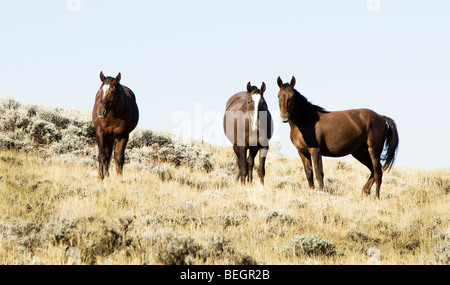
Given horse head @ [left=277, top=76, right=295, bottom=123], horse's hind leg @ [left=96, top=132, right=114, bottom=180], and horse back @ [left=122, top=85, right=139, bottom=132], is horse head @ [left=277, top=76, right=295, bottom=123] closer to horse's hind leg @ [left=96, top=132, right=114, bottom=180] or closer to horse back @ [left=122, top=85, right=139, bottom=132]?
horse back @ [left=122, top=85, right=139, bottom=132]

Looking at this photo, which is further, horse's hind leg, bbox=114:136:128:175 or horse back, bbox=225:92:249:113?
horse back, bbox=225:92:249:113

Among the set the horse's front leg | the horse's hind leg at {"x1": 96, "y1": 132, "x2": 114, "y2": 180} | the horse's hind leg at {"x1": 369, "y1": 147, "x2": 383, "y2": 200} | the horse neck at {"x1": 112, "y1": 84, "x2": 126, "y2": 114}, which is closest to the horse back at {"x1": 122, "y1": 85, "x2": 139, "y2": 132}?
the horse neck at {"x1": 112, "y1": 84, "x2": 126, "y2": 114}

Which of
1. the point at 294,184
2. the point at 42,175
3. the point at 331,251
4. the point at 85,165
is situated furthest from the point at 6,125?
the point at 331,251

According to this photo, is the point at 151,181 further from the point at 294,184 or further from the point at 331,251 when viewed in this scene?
the point at 331,251

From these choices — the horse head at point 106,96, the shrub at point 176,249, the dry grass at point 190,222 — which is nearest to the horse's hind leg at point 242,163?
the dry grass at point 190,222

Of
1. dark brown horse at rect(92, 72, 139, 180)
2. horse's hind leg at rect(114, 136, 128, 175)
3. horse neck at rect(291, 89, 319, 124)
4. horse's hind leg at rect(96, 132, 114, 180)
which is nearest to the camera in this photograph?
dark brown horse at rect(92, 72, 139, 180)

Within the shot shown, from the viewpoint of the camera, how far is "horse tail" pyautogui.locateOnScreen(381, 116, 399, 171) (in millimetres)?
13266

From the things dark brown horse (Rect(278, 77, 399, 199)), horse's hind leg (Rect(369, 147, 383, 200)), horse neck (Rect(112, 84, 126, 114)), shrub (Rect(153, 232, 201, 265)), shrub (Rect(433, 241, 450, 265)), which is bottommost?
shrub (Rect(433, 241, 450, 265))

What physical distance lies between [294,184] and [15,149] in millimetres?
7845

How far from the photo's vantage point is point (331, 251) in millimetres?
7305

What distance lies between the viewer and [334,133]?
12.4m

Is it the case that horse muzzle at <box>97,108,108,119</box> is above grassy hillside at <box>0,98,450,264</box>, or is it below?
above

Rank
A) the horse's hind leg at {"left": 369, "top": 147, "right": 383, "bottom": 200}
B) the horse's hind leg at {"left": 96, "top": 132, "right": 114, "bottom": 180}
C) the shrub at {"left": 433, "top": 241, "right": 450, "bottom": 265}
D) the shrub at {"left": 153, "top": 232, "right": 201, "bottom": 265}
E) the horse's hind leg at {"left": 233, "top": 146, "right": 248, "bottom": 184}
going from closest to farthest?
the shrub at {"left": 153, "top": 232, "right": 201, "bottom": 265} < the shrub at {"left": 433, "top": 241, "right": 450, "bottom": 265} < the horse's hind leg at {"left": 96, "top": 132, "right": 114, "bottom": 180} < the horse's hind leg at {"left": 233, "top": 146, "right": 248, "bottom": 184} < the horse's hind leg at {"left": 369, "top": 147, "right": 383, "bottom": 200}

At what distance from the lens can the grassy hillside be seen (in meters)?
6.77
